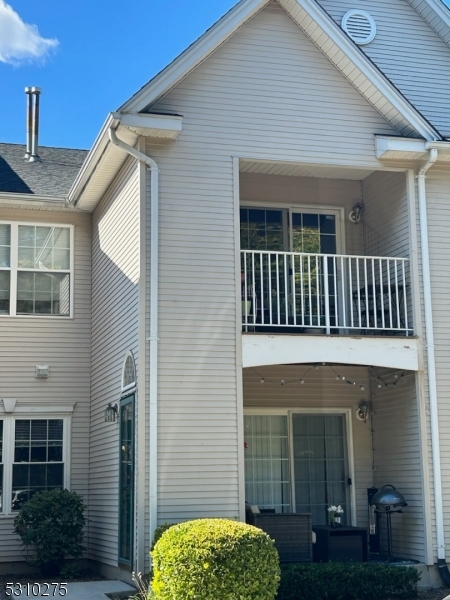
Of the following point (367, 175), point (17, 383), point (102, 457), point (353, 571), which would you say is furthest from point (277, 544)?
point (367, 175)

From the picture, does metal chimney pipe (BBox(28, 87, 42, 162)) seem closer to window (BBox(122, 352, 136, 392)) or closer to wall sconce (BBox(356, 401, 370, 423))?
window (BBox(122, 352, 136, 392))

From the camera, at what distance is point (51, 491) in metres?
13.7

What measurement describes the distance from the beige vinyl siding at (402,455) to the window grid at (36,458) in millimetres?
5317

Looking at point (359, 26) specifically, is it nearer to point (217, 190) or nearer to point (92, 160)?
point (217, 190)

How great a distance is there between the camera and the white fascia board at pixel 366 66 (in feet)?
42.3

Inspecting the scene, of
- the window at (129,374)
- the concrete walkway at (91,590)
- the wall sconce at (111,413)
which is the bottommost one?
the concrete walkway at (91,590)

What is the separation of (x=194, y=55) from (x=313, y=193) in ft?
12.6

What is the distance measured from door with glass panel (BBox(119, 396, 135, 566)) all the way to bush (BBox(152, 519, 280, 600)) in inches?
86.2

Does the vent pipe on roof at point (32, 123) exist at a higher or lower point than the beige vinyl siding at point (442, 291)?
higher

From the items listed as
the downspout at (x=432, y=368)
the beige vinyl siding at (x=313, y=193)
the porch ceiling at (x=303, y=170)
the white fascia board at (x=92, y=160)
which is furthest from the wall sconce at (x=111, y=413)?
the downspout at (x=432, y=368)

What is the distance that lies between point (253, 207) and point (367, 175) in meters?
2.02

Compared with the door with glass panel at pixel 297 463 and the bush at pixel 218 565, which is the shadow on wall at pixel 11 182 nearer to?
the door with glass panel at pixel 297 463

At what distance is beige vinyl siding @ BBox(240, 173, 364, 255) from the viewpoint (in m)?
15.0

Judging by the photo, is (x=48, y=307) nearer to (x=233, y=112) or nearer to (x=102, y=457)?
(x=102, y=457)
